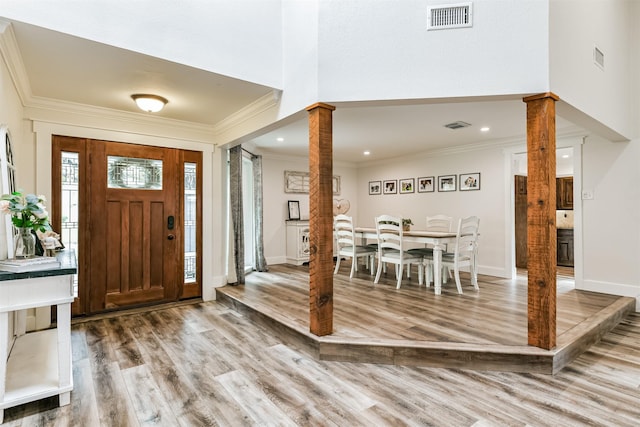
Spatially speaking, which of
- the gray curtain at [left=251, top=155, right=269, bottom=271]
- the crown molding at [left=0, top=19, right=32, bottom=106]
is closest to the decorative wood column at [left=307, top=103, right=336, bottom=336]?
the crown molding at [left=0, top=19, right=32, bottom=106]

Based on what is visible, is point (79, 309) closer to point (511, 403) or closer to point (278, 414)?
point (278, 414)

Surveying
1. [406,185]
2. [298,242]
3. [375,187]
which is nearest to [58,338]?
[298,242]

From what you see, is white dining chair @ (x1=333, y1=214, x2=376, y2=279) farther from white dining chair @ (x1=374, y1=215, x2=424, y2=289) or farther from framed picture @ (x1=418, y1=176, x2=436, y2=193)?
framed picture @ (x1=418, y1=176, x2=436, y2=193)

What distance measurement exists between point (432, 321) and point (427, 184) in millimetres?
3692

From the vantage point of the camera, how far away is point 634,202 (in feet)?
13.1

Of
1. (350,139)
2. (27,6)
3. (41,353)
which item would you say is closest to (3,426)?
(41,353)

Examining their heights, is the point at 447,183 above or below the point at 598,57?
below

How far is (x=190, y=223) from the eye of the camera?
175 inches

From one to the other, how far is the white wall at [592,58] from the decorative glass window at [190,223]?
13.1ft

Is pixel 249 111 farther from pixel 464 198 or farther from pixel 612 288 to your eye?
pixel 612 288

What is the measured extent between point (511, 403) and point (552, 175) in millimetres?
1619

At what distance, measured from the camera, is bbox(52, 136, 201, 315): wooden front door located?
3.71 meters

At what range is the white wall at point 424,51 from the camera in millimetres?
2518

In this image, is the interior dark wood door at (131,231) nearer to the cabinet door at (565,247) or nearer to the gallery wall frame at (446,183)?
the gallery wall frame at (446,183)
